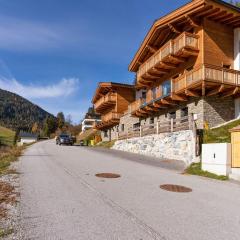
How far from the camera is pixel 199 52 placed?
23234 mm

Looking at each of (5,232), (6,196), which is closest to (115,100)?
(6,196)

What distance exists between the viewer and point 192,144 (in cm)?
1741

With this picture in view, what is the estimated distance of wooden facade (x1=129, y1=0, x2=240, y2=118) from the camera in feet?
70.3

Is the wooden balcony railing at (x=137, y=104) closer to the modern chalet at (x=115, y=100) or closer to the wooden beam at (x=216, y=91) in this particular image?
the modern chalet at (x=115, y=100)

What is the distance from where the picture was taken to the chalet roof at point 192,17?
21969 mm

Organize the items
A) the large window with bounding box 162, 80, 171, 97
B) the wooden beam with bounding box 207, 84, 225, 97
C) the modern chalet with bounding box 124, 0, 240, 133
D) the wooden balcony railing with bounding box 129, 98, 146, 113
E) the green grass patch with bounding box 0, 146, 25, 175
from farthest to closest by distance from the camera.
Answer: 1. the wooden balcony railing with bounding box 129, 98, 146, 113
2. the large window with bounding box 162, 80, 171, 97
3. the modern chalet with bounding box 124, 0, 240, 133
4. the wooden beam with bounding box 207, 84, 225, 97
5. the green grass patch with bounding box 0, 146, 25, 175

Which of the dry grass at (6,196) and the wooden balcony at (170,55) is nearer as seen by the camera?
the dry grass at (6,196)

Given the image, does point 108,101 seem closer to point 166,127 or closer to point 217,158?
point 166,127

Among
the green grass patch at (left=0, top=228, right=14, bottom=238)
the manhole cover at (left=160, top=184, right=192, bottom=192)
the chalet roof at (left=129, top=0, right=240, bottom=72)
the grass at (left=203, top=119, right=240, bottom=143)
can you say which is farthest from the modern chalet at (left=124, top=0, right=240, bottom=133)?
the green grass patch at (left=0, top=228, right=14, bottom=238)

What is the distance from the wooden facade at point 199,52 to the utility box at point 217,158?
7940 mm

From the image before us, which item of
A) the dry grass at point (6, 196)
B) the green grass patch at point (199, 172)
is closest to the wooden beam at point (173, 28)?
the green grass patch at point (199, 172)

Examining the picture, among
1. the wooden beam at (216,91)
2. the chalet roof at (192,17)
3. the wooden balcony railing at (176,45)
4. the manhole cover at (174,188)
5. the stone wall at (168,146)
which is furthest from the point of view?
the wooden balcony railing at (176,45)

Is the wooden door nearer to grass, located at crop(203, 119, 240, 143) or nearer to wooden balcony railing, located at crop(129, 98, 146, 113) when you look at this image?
grass, located at crop(203, 119, 240, 143)

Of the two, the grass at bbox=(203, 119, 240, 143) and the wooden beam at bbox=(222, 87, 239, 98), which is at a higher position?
the wooden beam at bbox=(222, 87, 239, 98)
